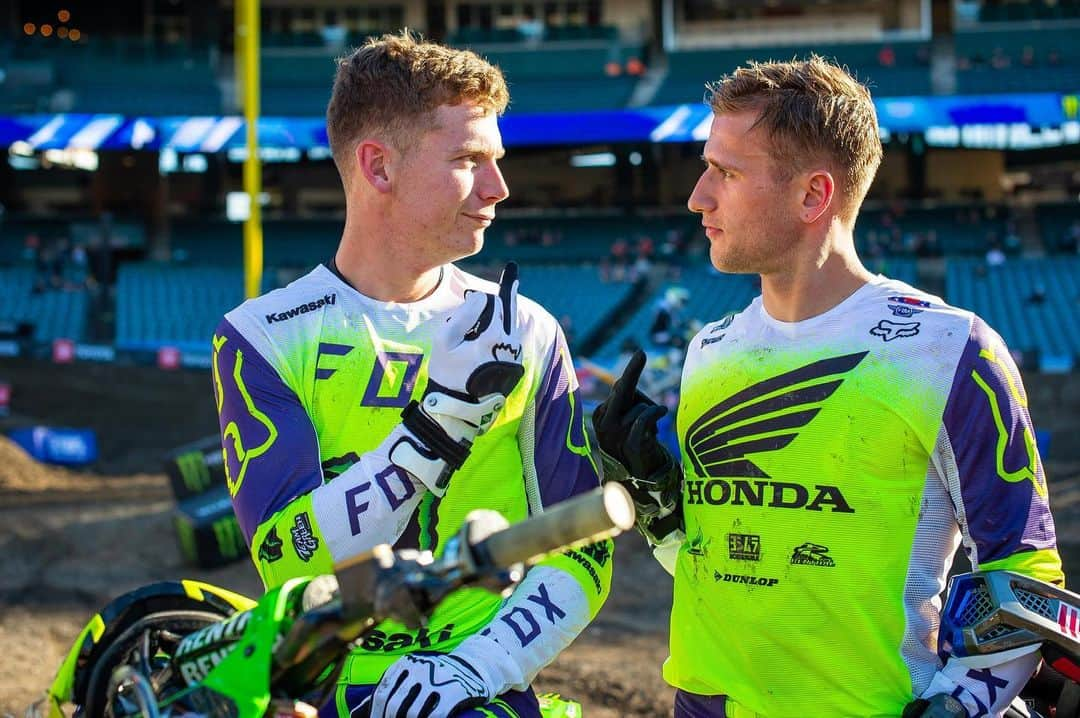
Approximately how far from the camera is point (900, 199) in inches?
1234

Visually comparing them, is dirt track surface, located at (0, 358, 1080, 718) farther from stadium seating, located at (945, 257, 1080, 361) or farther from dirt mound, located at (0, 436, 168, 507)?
stadium seating, located at (945, 257, 1080, 361)

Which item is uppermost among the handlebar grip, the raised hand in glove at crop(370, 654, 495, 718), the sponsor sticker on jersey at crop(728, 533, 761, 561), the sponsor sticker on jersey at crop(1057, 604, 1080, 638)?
the handlebar grip

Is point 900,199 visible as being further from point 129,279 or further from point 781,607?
point 781,607

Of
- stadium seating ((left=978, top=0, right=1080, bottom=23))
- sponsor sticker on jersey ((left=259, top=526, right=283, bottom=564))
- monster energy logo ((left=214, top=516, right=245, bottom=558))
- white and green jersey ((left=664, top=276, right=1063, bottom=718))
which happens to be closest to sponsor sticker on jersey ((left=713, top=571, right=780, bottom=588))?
white and green jersey ((left=664, top=276, right=1063, bottom=718))

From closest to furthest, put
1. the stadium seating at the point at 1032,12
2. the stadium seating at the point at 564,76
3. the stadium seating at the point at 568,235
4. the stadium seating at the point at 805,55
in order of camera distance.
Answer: the stadium seating at the point at 805,55
the stadium seating at the point at 568,235
the stadium seating at the point at 564,76
the stadium seating at the point at 1032,12

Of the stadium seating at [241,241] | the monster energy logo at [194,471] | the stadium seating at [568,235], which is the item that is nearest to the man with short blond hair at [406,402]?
the monster energy logo at [194,471]

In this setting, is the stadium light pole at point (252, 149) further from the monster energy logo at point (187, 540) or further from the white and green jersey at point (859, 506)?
the white and green jersey at point (859, 506)

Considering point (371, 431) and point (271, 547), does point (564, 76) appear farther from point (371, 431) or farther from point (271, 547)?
point (271, 547)

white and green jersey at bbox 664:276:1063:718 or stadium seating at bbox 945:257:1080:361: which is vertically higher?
white and green jersey at bbox 664:276:1063:718

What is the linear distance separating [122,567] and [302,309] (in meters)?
8.28

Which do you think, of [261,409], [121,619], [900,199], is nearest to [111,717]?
[121,619]

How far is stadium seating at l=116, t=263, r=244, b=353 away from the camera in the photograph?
25.5 metres

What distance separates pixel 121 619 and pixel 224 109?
102 feet

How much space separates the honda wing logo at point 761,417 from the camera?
10.0 feet
